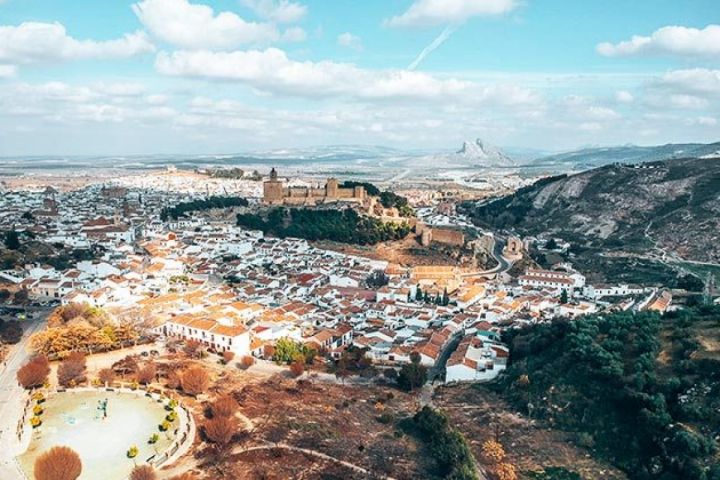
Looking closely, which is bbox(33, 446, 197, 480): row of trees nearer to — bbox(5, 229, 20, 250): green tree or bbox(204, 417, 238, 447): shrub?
bbox(204, 417, 238, 447): shrub

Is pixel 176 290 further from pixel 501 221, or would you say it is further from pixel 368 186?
pixel 501 221

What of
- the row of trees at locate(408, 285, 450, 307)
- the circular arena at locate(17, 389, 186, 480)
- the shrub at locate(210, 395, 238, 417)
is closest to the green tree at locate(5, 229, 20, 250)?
the circular arena at locate(17, 389, 186, 480)

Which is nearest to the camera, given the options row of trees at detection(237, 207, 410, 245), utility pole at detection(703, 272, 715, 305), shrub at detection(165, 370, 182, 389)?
shrub at detection(165, 370, 182, 389)

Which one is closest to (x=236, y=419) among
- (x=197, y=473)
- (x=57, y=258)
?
(x=197, y=473)

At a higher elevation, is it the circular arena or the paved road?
the paved road

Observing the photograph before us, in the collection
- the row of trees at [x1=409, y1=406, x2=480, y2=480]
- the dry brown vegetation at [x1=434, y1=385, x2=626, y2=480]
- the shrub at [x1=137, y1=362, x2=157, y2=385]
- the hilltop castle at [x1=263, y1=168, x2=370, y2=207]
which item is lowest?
the dry brown vegetation at [x1=434, y1=385, x2=626, y2=480]

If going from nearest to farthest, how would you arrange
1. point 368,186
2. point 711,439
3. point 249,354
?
1. point 711,439
2. point 249,354
3. point 368,186

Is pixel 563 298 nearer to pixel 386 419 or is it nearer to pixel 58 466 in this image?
pixel 386 419
